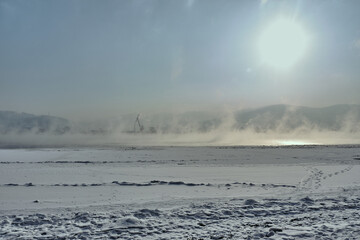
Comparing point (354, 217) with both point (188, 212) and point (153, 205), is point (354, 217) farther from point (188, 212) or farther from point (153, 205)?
point (153, 205)

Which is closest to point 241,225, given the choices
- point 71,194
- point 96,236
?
point 96,236

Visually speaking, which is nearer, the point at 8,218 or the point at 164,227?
the point at 164,227

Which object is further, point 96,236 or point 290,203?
point 290,203

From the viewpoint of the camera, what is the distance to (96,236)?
6512mm

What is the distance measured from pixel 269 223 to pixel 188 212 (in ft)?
7.27

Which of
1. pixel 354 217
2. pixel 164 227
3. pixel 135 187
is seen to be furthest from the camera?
pixel 135 187

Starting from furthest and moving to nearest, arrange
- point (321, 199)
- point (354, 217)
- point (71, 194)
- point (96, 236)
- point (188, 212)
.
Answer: point (71, 194) < point (321, 199) < point (188, 212) < point (354, 217) < point (96, 236)

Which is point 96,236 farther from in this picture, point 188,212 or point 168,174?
point 168,174

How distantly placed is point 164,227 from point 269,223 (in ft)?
8.61

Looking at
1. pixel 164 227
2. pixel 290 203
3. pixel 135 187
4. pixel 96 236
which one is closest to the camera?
pixel 96 236

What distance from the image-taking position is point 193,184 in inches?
522

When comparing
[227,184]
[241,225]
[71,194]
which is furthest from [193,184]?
[241,225]

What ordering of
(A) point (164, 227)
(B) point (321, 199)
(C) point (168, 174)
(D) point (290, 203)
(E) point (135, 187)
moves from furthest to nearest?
(C) point (168, 174) → (E) point (135, 187) → (B) point (321, 199) → (D) point (290, 203) → (A) point (164, 227)

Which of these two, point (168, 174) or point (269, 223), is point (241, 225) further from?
point (168, 174)
